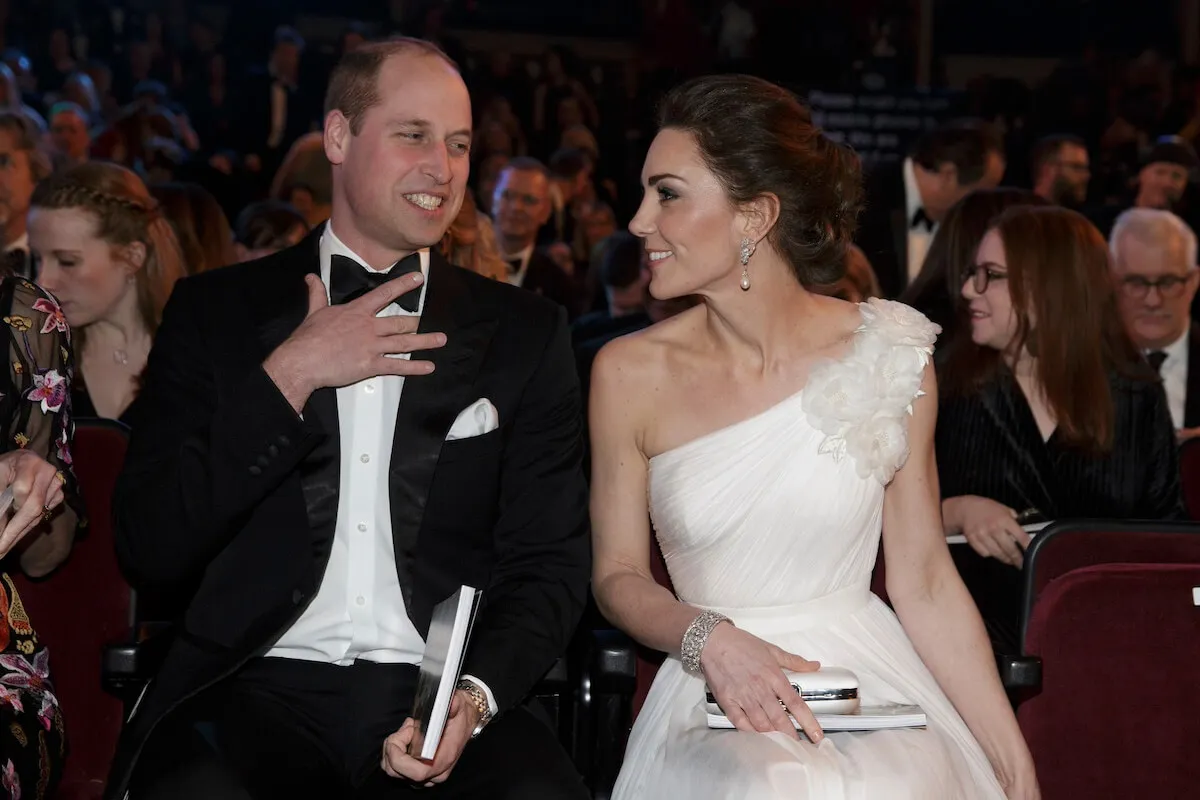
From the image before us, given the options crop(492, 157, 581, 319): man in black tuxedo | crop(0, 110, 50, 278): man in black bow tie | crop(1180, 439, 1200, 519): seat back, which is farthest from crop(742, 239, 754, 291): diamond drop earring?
crop(492, 157, 581, 319): man in black tuxedo

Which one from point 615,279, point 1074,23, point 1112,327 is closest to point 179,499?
point 1112,327

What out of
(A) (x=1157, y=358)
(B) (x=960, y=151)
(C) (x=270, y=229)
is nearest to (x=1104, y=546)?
(A) (x=1157, y=358)

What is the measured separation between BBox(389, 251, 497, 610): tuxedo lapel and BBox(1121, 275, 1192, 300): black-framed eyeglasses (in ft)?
12.5

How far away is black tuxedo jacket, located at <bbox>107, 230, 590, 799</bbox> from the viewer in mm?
2777

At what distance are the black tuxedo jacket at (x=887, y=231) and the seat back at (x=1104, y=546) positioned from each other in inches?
121

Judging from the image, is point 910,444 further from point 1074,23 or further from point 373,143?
point 1074,23

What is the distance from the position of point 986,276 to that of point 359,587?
2.07 metres

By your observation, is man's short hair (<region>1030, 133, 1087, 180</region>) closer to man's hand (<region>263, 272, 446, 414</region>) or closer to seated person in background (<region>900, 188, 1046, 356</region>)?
seated person in background (<region>900, 188, 1046, 356</region>)

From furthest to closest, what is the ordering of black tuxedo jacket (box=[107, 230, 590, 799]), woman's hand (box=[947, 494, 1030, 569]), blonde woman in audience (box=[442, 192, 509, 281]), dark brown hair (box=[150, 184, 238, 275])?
1. dark brown hair (box=[150, 184, 238, 275])
2. blonde woman in audience (box=[442, 192, 509, 281])
3. woman's hand (box=[947, 494, 1030, 569])
4. black tuxedo jacket (box=[107, 230, 590, 799])

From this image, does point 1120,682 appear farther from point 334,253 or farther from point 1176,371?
point 1176,371

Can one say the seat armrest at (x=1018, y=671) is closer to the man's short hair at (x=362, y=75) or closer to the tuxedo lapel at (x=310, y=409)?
the tuxedo lapel at (x=310, y=409)

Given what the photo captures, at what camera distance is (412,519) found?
2.96m

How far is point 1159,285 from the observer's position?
6.02m

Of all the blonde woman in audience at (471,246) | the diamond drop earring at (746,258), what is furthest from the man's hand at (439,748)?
→ the blonde woman in audience at (471,246)
